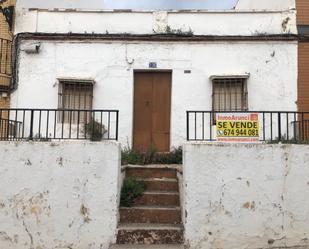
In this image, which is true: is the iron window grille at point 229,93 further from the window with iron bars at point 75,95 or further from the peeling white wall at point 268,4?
the window with iron bars at point 75,95

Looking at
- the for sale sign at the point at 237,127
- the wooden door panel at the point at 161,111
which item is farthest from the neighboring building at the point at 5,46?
the for sale sign at the point at 237,127

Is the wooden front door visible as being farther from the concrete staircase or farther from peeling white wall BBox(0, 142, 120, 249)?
peeling white wall BBox(0, 142, 120, 249)

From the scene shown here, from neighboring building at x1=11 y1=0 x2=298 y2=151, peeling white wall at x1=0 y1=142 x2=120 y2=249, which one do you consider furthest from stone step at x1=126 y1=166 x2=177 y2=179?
neighboring building at x1=11 y1=0 x2=298 y2=151

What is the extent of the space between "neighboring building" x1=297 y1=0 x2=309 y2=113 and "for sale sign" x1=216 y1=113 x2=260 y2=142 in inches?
145

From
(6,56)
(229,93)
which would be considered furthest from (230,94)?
(6,56)

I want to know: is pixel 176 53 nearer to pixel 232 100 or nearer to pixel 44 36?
pixel 232 100

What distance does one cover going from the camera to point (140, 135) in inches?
478

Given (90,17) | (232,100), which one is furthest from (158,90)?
(90,17)

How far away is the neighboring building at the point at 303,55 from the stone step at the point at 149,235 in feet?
18.3

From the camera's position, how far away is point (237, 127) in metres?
8.60

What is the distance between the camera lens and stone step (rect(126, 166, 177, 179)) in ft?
32.0

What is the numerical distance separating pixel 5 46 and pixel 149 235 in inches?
276

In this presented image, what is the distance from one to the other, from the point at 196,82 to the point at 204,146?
13.6ft

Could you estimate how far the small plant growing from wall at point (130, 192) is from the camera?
8.72m
